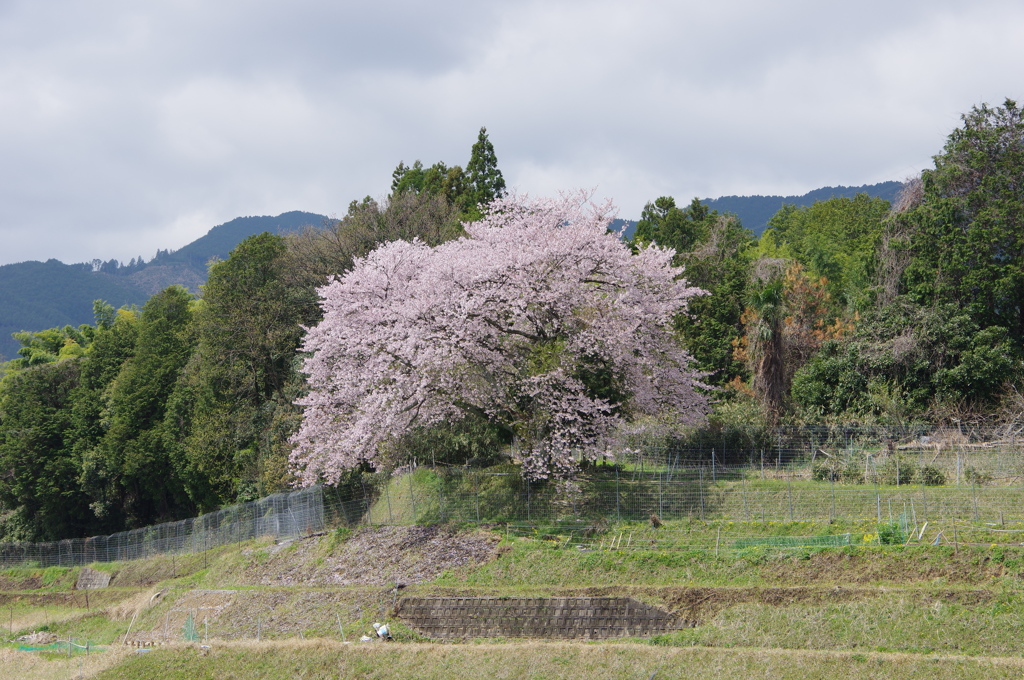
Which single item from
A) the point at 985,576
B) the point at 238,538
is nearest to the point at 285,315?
the point at 238,538

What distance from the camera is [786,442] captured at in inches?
1264

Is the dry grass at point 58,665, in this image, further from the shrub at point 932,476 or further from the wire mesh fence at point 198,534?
the shrub at point 932,476

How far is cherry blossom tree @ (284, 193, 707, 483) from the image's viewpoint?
28.5 meters

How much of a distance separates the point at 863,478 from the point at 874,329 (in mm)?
9269

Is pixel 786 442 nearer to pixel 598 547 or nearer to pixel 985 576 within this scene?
pixel 598 547

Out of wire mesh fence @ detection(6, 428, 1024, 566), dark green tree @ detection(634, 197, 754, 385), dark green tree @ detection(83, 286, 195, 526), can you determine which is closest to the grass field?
wire mesh fence @ detection(6, 428, 1024, 566)

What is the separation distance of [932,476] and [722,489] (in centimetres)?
575

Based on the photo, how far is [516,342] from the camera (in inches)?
1177

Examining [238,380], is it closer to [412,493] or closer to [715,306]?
[412,493]

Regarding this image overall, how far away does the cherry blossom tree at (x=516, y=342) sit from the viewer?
93.6 feet

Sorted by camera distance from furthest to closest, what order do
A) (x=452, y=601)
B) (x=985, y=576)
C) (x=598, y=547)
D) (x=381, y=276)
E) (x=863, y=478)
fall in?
(x=381, y=276)
(x=863, y=478)
(x=598, y=547)
(x=452, y=601)
(x=985, y=576)

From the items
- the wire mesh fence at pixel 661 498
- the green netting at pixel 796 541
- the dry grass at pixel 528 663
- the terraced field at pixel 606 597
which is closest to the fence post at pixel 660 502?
the wire mesh fence at pixel 661 498

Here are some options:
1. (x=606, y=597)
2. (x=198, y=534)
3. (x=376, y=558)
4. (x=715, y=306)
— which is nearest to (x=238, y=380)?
(x=198, y=534)

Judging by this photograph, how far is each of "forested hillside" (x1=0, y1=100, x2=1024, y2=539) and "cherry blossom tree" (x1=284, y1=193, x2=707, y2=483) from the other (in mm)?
93
